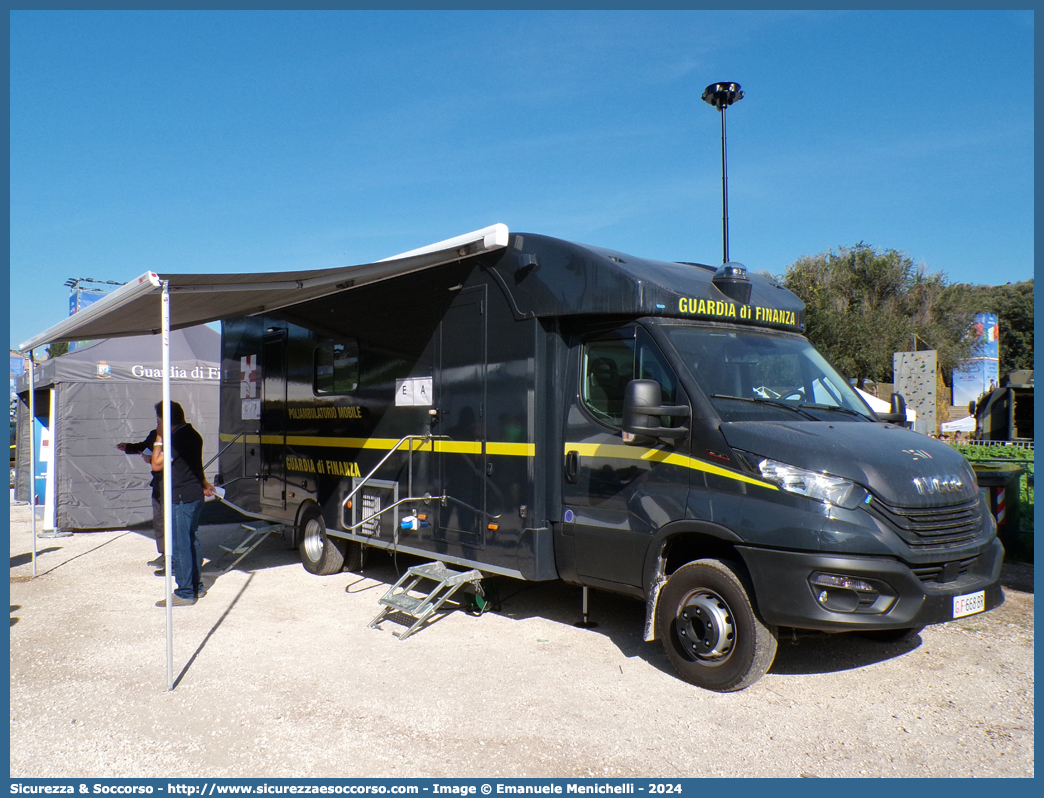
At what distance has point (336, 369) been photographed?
26.2 ft

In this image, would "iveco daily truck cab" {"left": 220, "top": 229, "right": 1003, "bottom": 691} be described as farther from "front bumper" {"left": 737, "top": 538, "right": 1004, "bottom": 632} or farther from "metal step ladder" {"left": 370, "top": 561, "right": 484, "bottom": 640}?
"metal step ladder" {"left": 370, "top": 561, "right": 484, "bottom": 640}

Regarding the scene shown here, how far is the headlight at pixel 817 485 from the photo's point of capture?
4535 mm

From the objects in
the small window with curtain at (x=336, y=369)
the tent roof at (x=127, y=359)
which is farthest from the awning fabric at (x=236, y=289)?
the tent roof at (x=127, y=359)

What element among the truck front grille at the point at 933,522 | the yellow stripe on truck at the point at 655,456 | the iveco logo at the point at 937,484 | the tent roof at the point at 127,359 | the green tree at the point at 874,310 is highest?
the green tree at the point at 874,310

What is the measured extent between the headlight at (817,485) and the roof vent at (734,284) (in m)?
1.68

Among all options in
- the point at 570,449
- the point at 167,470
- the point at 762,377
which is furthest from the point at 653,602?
the point at 167,470

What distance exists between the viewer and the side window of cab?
17.6 feet

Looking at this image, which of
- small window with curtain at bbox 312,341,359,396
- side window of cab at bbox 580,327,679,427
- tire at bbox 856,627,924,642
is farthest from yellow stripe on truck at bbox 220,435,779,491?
tire at bbox 856,627,924,642

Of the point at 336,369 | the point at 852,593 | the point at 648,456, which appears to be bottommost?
the point at 852,593

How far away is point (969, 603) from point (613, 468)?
2214 mm

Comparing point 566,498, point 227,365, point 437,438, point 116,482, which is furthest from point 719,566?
point 116,482

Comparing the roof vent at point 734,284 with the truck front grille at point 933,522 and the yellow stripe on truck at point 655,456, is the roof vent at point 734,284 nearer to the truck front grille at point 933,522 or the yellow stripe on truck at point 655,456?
the yellow stripe on truck at point 655,456

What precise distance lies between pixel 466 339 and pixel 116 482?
7.84 m

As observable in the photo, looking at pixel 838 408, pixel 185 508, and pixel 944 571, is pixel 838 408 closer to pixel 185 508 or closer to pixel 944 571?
pixel 944 571
